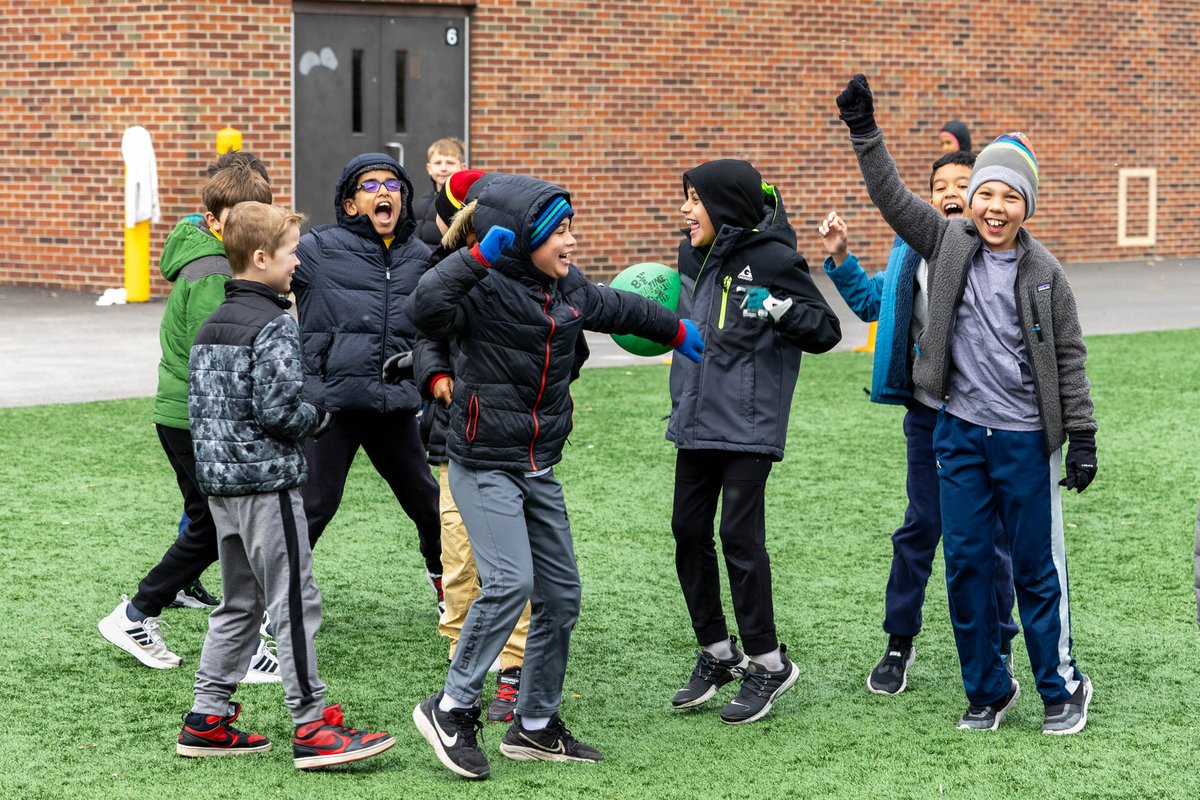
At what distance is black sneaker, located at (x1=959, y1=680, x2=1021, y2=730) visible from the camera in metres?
4.89

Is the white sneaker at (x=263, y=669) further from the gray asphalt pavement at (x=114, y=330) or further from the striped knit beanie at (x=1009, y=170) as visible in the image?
the gray asphalt pavement at (x=114, y=330)

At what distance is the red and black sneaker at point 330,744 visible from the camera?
4500 millimetres

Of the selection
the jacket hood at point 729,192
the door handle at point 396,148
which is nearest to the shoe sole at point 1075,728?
the jacket hood at point 729,192

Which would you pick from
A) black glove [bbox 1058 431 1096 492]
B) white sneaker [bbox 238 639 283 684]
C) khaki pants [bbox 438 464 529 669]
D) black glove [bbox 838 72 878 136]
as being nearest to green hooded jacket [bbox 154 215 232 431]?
white sneaker [bbox 238 639 283 684]

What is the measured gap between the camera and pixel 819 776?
177 inches

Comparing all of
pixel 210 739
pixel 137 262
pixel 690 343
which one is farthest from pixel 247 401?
pixel 137 262

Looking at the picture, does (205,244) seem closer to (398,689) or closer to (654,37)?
(398,689)

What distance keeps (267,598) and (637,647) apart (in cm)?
162

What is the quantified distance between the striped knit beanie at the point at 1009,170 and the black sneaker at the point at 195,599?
10.6 feet

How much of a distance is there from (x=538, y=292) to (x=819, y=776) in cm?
155

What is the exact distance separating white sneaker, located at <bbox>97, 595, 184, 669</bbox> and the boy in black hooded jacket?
5.65ft

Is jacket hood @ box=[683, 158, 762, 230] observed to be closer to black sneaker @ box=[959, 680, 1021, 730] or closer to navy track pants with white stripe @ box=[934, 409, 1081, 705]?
navy track pants with white stripe @ box=[934, 409, 1081, 705]

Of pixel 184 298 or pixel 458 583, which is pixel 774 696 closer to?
pixel 458 583

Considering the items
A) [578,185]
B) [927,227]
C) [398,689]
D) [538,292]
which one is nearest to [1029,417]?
[927,227]
